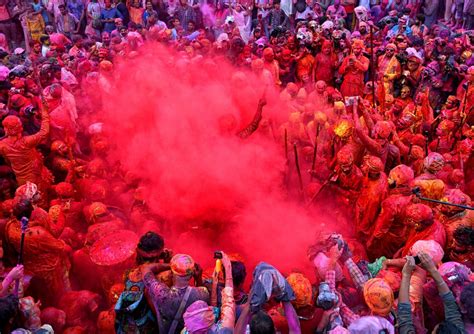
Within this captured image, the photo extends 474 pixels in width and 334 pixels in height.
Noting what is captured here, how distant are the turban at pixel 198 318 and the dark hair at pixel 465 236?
2.47 m

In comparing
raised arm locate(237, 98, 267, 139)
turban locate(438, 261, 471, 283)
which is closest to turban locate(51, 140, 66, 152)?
raised arm locate(237, 98, 267, 139)

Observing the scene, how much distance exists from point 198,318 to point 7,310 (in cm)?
132

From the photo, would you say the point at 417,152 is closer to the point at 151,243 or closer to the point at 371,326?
the point at 371,326

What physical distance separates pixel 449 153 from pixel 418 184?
2.21 m

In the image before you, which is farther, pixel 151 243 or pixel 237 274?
pixel 151 243

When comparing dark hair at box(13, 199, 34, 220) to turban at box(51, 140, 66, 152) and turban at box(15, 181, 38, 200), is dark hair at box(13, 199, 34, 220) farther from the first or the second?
turban at box(51, 140, 66, 152)

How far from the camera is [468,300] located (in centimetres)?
329

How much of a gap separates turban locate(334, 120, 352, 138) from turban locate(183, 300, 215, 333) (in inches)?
161

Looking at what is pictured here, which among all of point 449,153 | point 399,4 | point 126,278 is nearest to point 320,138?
point 449,153

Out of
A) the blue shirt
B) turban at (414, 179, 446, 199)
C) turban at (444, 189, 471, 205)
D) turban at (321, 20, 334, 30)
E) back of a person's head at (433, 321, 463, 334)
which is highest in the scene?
the blue shirt

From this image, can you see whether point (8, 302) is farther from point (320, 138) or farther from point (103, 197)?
point (320, 138)

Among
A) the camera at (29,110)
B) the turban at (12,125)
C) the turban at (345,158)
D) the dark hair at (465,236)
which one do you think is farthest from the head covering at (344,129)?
the camera at (29,110)

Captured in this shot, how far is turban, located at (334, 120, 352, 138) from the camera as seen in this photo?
22.0ft

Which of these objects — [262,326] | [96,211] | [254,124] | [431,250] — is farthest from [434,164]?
[96,211]
